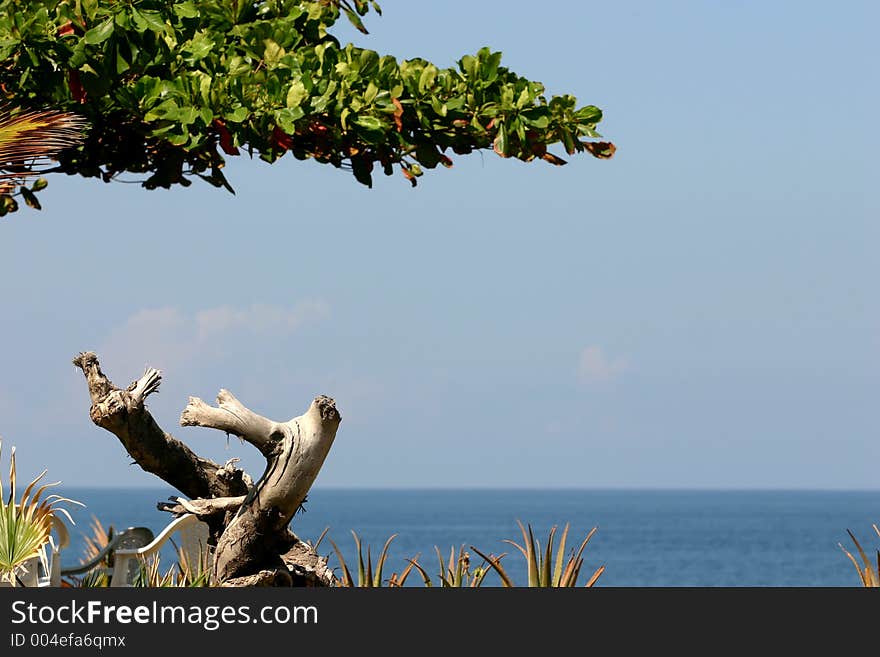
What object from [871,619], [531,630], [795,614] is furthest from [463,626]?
[871,619]

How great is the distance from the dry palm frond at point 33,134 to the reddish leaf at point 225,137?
0.97 metres

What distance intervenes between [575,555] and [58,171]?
504 centimetres

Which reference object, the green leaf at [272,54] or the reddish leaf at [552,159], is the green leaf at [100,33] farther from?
the reddish leaf at [552,159]

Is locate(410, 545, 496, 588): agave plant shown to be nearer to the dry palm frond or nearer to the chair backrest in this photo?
the chair backrest

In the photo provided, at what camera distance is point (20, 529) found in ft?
27.9

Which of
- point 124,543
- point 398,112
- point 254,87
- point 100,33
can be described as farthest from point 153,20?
point 124,543

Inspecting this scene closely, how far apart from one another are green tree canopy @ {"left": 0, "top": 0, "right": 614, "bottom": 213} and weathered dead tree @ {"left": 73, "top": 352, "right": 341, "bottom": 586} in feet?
5.92

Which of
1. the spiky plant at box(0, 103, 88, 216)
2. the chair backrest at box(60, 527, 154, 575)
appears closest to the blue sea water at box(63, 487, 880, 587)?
the chair backrest at box(60, 527, 154, 575)

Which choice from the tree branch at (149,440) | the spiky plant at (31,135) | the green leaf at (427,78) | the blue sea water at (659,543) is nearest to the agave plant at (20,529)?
the tree branch at (149,440)

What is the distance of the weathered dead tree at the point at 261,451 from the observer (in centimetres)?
838

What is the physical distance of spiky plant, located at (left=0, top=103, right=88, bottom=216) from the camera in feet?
25.7

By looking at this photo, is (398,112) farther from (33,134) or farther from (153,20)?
(33,134)

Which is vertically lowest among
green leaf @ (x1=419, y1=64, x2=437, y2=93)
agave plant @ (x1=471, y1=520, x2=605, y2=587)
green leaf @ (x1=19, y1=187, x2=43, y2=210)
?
agave plant @ (x1=471, y1=520, x2=605, y2=587)

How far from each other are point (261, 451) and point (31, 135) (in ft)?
8.71
